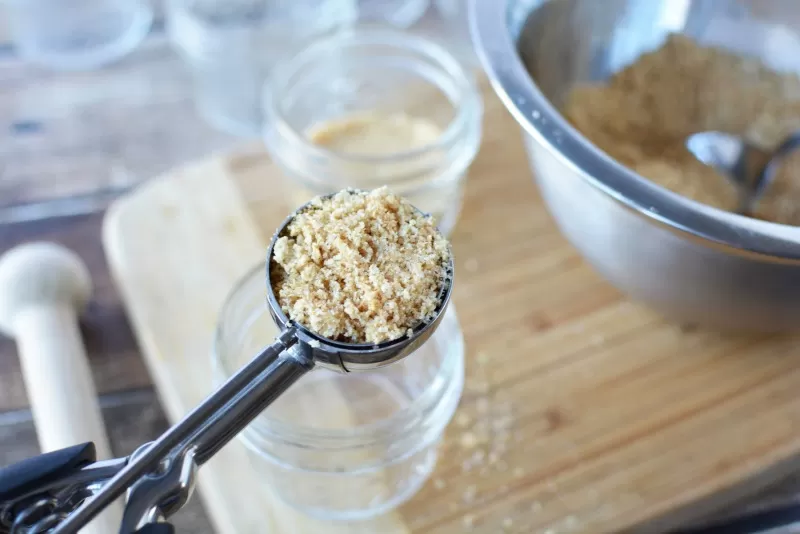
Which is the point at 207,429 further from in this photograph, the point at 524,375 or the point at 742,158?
the point at 742,158

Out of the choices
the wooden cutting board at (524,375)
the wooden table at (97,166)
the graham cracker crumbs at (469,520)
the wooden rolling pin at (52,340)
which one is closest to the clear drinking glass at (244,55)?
the wooden table at (97,166)

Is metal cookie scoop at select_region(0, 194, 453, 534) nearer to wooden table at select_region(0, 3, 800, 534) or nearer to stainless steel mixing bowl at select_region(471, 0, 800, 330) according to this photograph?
stainless steel mixing bowl at select_region(471, 0, 800, 330)

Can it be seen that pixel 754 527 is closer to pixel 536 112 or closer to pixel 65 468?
pixel 536 112

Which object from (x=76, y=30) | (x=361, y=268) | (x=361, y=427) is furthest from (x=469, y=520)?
(x=76, y=30)

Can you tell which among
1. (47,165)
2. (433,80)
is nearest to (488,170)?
(433,80)

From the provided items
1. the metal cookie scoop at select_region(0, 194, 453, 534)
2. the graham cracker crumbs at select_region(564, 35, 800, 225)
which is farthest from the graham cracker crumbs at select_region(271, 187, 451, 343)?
the graham cracker crumbs at select_region(564, 35, 800, 225)
